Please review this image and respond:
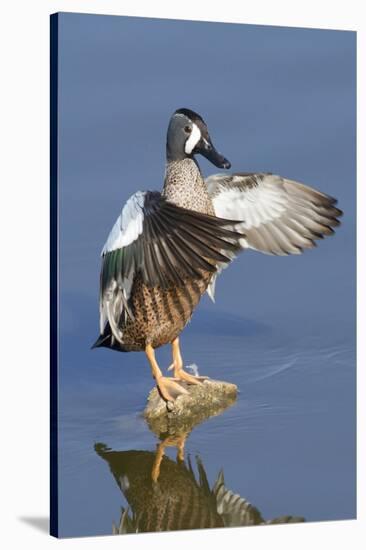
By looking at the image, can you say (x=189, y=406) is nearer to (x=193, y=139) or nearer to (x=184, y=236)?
(x=184, y=236)

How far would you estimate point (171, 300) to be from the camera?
7758 millimetres

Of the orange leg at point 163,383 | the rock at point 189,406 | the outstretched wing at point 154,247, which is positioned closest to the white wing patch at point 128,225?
the outstretched wing at point 154,247

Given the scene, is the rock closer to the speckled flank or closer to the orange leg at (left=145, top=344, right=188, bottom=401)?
the orange leg at (left=145, top=344, right=188, bottom=401)

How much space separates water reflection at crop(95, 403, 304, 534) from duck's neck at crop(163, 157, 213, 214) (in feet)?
3.46

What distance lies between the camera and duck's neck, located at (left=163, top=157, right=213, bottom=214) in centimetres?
775

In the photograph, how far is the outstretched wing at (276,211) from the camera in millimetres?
8062

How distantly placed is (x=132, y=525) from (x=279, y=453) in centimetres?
87

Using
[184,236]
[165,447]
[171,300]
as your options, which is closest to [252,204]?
[171,300]

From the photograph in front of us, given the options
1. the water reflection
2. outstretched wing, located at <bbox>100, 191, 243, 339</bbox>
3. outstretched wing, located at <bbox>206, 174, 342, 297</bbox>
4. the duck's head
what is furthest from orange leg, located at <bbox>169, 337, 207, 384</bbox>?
the duck's head

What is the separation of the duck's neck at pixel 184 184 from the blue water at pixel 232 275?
7 cm

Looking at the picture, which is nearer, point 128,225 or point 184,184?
point 128,225

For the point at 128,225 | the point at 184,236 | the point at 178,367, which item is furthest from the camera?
the point at 178,367

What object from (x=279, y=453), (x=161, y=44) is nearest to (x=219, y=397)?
(x=279, y=453)

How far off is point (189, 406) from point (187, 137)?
1.27m
